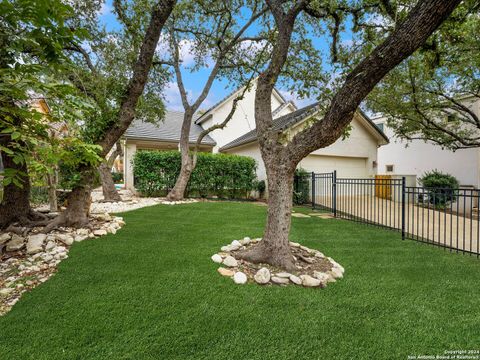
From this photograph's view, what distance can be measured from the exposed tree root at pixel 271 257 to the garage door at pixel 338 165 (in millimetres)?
8503

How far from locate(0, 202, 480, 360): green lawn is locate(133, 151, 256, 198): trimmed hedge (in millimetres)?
6820

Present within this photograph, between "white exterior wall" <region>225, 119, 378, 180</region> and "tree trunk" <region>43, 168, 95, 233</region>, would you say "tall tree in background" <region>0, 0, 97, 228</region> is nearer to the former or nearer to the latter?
"tree trunk" <region>43, 168, 95, 233</region>

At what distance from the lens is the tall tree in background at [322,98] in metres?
2.55

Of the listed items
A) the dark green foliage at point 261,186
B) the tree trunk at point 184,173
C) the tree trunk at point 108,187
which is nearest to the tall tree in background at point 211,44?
the tree trunk at point 184,173

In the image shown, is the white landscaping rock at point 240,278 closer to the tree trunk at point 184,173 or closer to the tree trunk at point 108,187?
the tree trunk at point 184,173

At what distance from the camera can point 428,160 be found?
14336 millimetres

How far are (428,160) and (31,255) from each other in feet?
59.4

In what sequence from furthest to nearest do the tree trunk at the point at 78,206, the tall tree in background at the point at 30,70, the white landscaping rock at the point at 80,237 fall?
the tree trunk at the point at 78,206 < the white landscaping rock at the point at 80,237 < the tall tree in background at the point at 30,70

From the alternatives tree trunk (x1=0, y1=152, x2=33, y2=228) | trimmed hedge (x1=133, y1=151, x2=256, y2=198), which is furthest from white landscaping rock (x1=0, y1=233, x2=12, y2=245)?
trimmed hedge (x1=133, y1=151, x2=256, y2=198)

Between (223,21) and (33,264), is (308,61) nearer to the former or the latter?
(223,21)

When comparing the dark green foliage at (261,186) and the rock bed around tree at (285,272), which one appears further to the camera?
the dark green foliage at (261,186)

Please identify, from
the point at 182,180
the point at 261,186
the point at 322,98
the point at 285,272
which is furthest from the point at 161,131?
the point at 285,272

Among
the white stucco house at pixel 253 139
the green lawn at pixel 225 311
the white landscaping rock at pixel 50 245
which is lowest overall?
the green lawn at pixel 225 311

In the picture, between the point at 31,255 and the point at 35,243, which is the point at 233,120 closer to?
the point at 35,243
